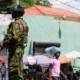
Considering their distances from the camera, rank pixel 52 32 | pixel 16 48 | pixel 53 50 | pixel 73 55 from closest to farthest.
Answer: pixel 16 48 → pixel 53 50 → pixel 73 55 → pixel 52 32

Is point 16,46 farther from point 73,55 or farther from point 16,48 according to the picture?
point 73,55

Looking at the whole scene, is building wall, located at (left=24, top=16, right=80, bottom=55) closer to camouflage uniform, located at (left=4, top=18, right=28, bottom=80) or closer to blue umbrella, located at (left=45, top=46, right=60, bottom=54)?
blue umbrella, located at (left=45, top=46, right=60, bottom=54)

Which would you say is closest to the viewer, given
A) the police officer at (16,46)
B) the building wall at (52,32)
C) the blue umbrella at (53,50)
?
the police officer at (16,46)

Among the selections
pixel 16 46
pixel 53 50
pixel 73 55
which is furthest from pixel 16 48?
pixel 73 55

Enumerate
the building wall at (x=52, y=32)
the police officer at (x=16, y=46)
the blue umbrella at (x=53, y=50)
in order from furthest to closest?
the building wall at (x=52, y=32) < the blue umbrella at (x=53, y=50) < the police officer at (x=16, y=46)

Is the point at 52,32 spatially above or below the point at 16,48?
below

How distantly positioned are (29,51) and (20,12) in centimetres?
1874

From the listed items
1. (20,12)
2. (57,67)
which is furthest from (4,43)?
(57,67)

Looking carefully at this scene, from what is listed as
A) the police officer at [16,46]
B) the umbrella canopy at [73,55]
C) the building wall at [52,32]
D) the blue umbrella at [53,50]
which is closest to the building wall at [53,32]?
the building wall at [52,32]

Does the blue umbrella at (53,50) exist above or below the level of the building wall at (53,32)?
above

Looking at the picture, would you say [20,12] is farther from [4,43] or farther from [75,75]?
[75,75]

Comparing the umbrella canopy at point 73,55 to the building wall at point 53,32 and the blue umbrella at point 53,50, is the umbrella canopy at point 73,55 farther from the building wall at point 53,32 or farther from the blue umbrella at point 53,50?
the blue umbrella at point 53,50

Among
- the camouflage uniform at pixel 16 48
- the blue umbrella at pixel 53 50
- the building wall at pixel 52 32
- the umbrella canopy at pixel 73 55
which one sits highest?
the camouflage uniform at pixel 16 48

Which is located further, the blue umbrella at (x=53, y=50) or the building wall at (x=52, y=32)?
the building wall at (x=52, y=32)
